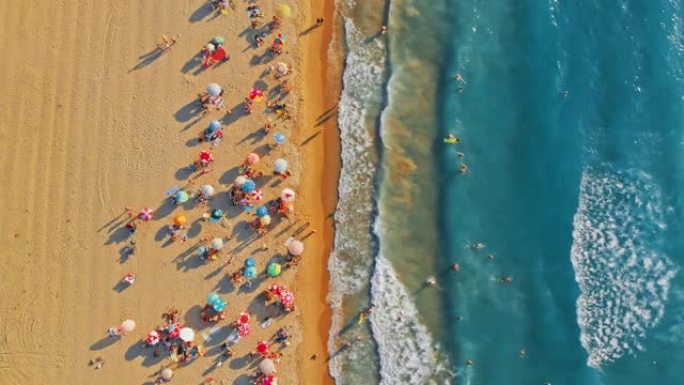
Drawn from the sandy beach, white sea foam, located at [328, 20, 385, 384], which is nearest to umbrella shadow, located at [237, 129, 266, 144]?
the sandy beach

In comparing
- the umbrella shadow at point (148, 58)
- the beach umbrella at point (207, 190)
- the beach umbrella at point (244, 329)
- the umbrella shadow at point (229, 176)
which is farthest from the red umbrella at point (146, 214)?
the umbrella shadow at point (148, 58)

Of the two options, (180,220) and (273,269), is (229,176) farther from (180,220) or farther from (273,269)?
(273,269)

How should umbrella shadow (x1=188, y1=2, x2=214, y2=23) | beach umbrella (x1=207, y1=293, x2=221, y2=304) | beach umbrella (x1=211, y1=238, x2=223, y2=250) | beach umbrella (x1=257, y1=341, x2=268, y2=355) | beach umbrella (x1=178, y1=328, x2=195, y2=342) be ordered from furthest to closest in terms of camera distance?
umbrella shadow (x1=188, y1=2, x2=214, y2=23) → beach umbrella (x1=211, y1=238, x2=223, y2=250) → beach umbrella (x1=257, y1=341, x2=268, y2=355) → beach umbrella (x1=207, y1=293, x2=221, y2=304) → beach umbrella (x1=178, y1=328, x2=195, y2=342)

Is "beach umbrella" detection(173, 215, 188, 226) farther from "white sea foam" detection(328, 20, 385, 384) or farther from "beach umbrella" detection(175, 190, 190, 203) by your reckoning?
"white sea foam" detection(328, 20, 385, 384)

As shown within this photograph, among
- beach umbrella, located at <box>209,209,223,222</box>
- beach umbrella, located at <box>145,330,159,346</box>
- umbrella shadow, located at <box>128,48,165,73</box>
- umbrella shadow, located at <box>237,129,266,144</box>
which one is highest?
umbrella shadow, located at <box>128,48,165,73</box>

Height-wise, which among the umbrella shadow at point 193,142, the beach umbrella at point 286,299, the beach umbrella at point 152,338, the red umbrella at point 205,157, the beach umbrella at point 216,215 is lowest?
the beach umbrella at point 152,338

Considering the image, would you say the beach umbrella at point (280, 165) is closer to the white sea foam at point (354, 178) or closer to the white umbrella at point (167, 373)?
the white sea foam at point (354, 178)
